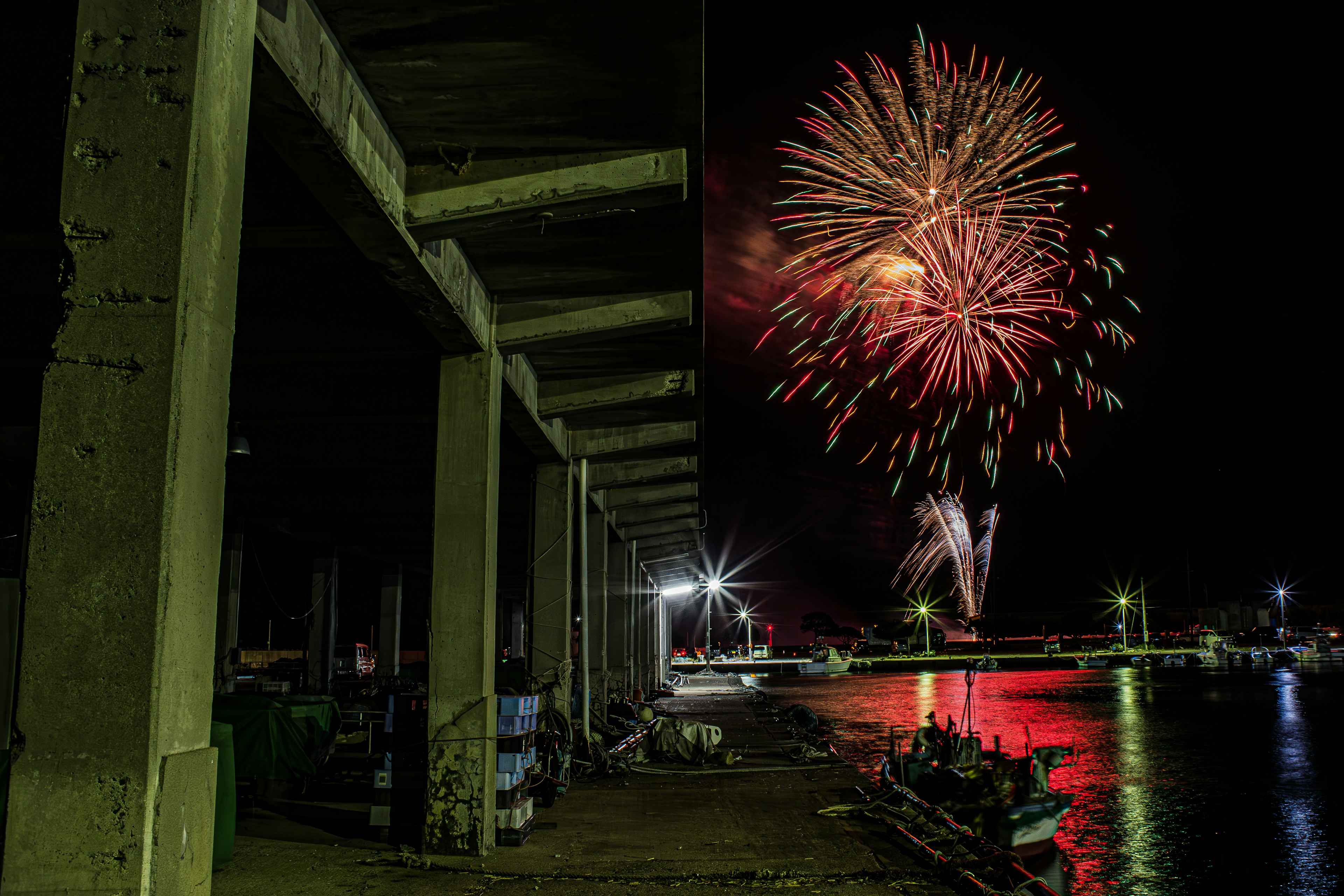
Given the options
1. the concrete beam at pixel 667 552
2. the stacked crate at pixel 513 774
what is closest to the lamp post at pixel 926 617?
the concrete beam at pixel 667 552

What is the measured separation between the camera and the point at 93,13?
177 inches

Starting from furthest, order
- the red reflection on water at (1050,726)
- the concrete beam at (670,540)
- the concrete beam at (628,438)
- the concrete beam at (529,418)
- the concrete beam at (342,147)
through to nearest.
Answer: the concrete beam at (670,540), the concrete beam at (628,438), the red reflection on water at (1050,726), the concrete beam at (529,418), the concrete beam at (342,147)

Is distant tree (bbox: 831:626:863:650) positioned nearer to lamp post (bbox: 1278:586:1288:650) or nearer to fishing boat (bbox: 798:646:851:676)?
fishing boat (bbox: 798:646:851:676)

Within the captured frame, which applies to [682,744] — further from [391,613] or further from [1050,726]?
[391,613]

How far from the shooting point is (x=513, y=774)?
33.9 ft

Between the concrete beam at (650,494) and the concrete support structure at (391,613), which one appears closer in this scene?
the concrete beam at (650,494)

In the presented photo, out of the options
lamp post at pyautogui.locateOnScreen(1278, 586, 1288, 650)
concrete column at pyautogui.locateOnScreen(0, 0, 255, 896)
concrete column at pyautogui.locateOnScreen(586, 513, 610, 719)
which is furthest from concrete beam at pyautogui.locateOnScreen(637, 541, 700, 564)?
lamp post at pyautogui.locateOnScreen(1278, 586, 1288, 650)

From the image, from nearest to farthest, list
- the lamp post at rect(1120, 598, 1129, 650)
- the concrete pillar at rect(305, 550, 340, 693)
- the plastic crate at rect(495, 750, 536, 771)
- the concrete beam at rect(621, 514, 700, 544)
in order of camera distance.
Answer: the plastic crate at rect(495, 750, 536, 771) → the concrete beam at rect(621, 514, 700, 544) → the concrete pillar at rect(305, 550, 340, 693) → the lamp post at rect(1120, 598, 1129, 650)

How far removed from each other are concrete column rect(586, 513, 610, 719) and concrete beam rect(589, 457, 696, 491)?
1261mm

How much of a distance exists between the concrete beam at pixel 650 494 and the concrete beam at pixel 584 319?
40.8 ft

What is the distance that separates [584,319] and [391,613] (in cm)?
3174

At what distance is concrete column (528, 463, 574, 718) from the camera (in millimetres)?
17359

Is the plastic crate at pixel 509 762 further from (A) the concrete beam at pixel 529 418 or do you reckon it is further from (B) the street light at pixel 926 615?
(B) the street light at pixel 926 615

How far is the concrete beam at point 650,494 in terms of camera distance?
2458cm
